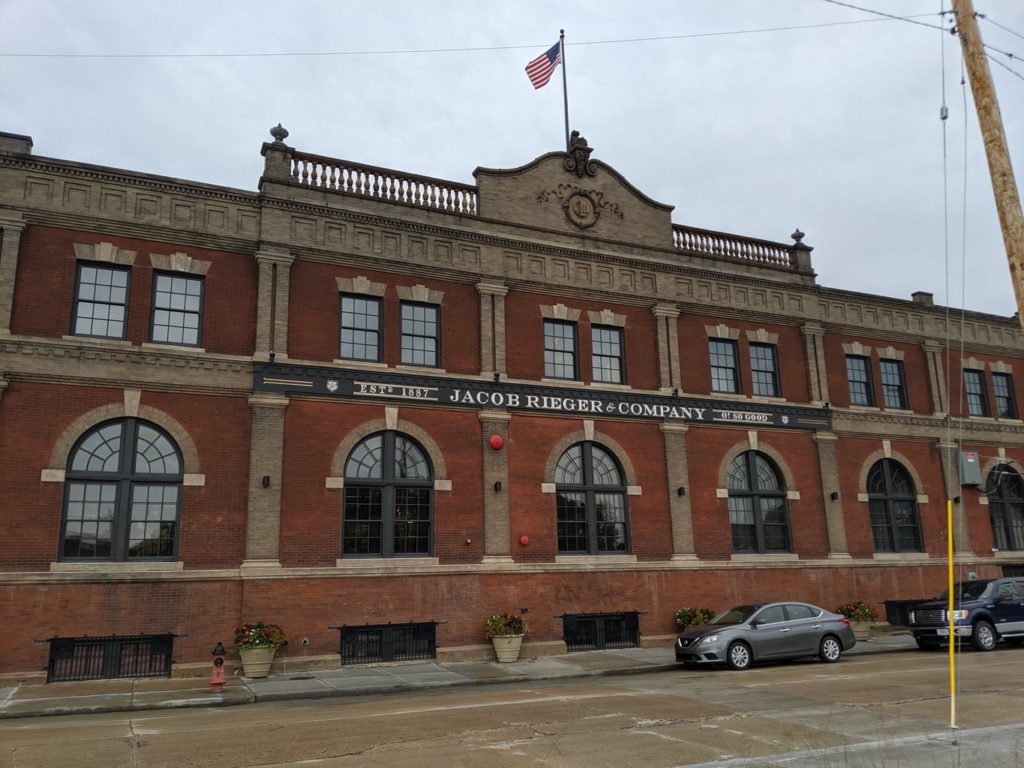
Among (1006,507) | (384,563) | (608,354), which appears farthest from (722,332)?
(1006,507)

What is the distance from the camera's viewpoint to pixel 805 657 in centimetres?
2042

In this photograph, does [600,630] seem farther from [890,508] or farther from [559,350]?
[890,508]

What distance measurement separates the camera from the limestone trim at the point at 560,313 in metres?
24.4

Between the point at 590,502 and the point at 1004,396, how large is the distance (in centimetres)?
1959

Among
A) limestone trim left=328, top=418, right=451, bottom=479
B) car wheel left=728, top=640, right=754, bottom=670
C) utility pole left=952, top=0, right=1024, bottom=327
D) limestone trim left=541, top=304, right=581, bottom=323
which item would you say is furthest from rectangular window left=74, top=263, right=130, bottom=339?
utility pole left=952, top=0, right=1024, bottom=327

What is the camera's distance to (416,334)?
2270cm

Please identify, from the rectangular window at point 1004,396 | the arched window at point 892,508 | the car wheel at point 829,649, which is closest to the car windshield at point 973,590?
the car wheel at point 829,649

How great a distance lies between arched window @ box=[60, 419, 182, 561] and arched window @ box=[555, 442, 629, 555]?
10.00 meters

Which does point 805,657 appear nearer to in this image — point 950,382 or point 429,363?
point 429,363

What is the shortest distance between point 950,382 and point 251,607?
25876mm

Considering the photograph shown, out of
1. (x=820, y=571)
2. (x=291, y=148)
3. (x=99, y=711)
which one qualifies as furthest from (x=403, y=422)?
(x=820, y=571)

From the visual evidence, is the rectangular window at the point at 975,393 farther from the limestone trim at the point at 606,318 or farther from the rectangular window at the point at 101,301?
the rectangular window at the point at 101,301

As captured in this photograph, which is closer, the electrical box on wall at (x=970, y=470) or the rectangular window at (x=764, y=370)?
the rectangular window at (x=764, y=370)

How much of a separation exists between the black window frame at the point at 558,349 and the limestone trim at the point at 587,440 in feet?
5.73
